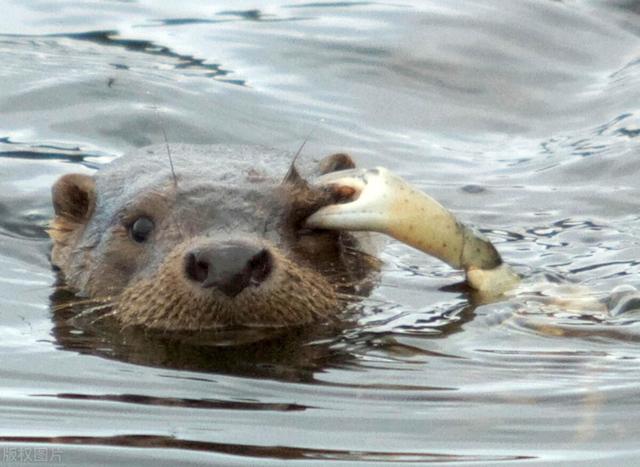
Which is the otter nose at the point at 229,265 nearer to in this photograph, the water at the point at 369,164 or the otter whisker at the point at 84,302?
the water at the point at 369,164

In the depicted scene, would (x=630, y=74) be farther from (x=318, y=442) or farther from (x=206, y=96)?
(x=318, y=442)

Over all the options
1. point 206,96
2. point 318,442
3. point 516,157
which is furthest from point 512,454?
point 206,96

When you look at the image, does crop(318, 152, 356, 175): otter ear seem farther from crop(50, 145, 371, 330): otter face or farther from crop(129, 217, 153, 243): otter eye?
crop(129, 217, 153, 243): otter eye

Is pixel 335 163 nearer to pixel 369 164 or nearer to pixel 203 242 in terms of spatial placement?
pixel 203 242

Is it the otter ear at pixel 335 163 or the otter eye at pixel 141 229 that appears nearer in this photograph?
the otter eye at pixel 141 229

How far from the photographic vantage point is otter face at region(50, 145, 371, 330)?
236 inches

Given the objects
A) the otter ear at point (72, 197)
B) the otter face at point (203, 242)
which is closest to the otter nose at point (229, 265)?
the otter face at point (203, 242)

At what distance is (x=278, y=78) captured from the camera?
1157 cm

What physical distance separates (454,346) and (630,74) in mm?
5879

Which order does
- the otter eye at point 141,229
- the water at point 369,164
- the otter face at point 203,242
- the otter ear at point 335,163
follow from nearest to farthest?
the water at point 369,164
the otter face at point 203,242
the otter eye at point 141,229
the otter ear at point 335,163

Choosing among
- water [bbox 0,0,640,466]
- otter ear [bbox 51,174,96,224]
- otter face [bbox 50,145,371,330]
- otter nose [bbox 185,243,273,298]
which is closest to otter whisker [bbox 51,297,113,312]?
otter face [bbox 50,145,371,330]

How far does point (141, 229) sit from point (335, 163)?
3.52 feet

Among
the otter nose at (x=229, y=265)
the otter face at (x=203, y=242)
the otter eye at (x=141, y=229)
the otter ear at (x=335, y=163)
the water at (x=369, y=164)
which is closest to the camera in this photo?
the water at (x=369, y=164)

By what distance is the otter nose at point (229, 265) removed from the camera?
5.81 meters
